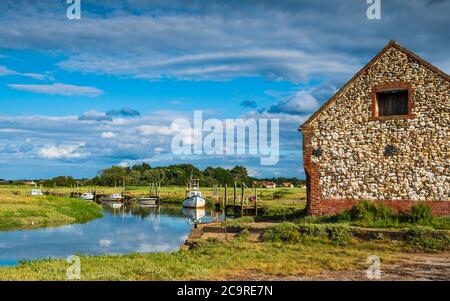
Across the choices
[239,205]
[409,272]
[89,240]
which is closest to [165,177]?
[239,205]

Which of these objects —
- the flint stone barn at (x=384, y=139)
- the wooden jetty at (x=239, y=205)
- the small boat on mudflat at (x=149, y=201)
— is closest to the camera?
the flint stone barn at (x=384, y=139)

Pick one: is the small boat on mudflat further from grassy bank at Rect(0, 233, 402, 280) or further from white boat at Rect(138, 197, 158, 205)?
grassy bank at Rect(0, 233, 402, 280)

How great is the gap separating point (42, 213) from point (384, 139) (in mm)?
36360

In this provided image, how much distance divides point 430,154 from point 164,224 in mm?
34355

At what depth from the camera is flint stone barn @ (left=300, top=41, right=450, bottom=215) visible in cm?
2206

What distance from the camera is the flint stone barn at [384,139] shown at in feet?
72.4

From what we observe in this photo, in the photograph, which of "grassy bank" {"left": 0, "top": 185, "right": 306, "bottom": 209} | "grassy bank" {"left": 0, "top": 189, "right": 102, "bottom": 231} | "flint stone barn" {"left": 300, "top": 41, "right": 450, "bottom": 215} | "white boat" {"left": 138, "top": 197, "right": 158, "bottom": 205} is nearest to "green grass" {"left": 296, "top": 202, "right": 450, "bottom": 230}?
"flint stone barn" {"left": 300, "top": 41, "right": 450, "bottom": 215}

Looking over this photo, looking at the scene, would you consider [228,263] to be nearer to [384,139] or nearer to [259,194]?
[384,139]

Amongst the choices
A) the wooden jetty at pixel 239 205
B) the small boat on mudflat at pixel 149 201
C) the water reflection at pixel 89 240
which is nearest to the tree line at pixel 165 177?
the small boat on mudflat at pixel 149 201

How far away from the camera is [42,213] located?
48250 mm

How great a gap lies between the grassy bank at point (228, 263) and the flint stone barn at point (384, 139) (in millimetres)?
4575

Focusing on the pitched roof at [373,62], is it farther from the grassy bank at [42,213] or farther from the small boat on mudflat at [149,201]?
the small boat on mudflat at [149,201]

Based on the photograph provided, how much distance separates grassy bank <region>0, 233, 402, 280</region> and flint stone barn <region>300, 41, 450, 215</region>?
4.58m
